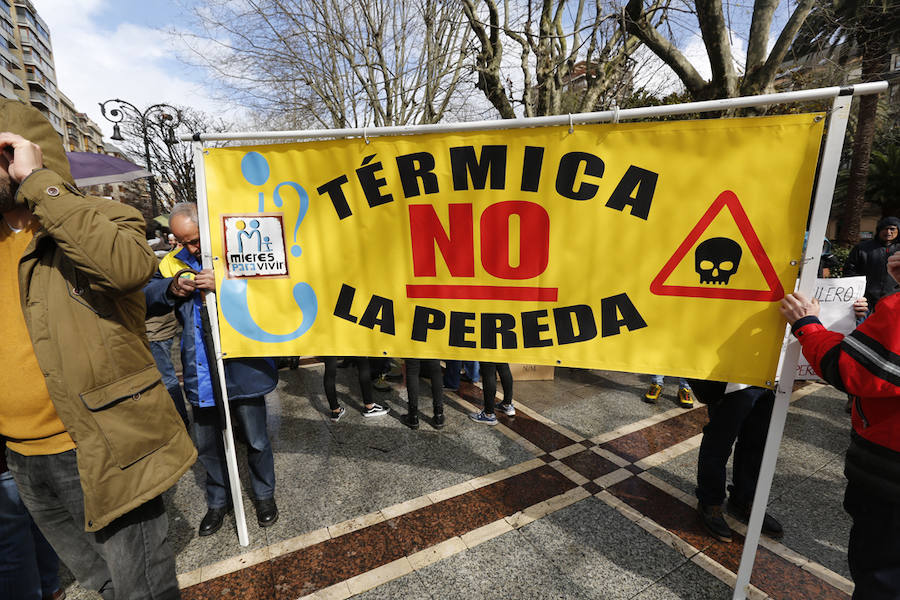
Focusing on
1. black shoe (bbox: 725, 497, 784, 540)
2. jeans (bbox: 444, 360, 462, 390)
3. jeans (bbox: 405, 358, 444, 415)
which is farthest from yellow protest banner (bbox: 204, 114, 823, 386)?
jeans (bbox: 444, 360, 462, 390)

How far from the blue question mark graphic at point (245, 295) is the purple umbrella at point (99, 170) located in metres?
3.95

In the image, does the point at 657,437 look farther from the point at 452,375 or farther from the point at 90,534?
the point at 90,534

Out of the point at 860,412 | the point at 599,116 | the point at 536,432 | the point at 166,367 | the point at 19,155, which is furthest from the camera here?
the point at 536,432

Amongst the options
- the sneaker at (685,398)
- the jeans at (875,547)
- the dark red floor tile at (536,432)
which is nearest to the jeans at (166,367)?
the dark red floor tile at (536,432)

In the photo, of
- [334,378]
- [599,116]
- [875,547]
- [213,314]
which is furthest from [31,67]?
[875,547]

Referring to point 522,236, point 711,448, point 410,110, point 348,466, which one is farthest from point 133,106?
point 711,448

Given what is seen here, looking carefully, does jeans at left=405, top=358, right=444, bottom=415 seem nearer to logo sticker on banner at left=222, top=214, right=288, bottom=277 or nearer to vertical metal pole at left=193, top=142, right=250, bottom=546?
vertical metal pole at left=193, top=142, right=250, bottom=546

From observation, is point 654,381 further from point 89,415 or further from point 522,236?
point 89,415

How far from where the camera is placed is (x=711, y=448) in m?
2.78

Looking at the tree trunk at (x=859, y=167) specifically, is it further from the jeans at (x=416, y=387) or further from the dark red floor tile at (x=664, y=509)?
the jeans at (x=416, y=387)

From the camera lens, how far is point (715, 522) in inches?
108

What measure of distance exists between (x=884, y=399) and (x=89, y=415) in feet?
9.88

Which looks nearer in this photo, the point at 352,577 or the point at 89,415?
the point at 89,415

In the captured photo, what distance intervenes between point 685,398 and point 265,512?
169 inches
